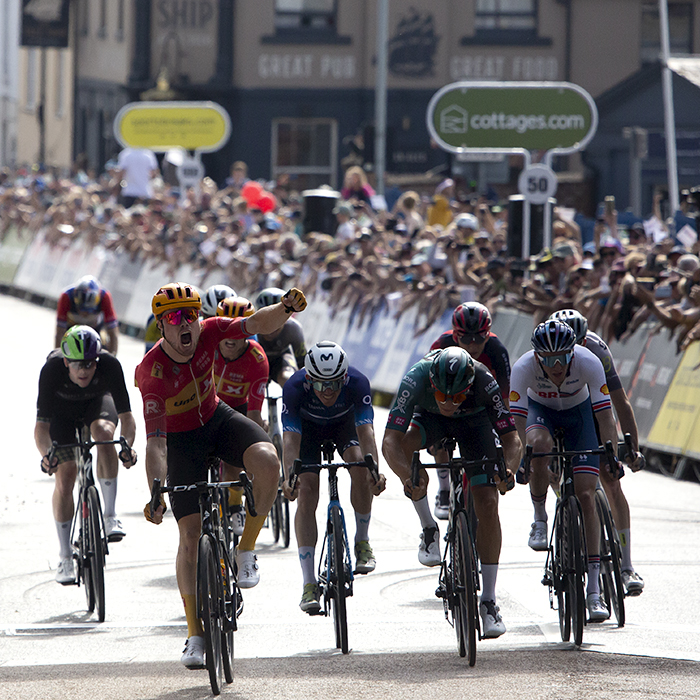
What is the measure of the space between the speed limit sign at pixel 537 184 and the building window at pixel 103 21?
90.9ft

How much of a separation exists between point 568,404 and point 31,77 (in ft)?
154

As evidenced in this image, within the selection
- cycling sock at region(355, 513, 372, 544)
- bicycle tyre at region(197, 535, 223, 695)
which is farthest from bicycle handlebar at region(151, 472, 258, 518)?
cycling sock at region(355, 513, 372, 544)

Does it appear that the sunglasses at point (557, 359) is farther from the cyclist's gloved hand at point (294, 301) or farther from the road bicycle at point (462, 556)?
the cyclist's gloved hand at point (294, 301)

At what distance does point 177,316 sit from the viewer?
Result: 790 centimetres

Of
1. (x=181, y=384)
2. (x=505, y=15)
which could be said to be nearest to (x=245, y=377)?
(x=181, y=384)

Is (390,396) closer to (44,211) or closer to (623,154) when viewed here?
(44,211)

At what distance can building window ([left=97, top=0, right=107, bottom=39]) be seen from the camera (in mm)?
43281

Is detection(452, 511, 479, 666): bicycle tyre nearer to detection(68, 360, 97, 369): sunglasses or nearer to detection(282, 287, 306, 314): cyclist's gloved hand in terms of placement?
detection(282, 287, 306, 314): cyclist's gloved hand

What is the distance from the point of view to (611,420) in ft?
29.0

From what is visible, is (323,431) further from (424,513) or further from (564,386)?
(564,386)

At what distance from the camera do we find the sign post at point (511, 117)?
18.9m

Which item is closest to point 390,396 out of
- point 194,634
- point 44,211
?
point 194,634

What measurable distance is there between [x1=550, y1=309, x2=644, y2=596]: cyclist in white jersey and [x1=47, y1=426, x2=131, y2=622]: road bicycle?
2.86 m

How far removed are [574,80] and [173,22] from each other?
1059 centimetres
